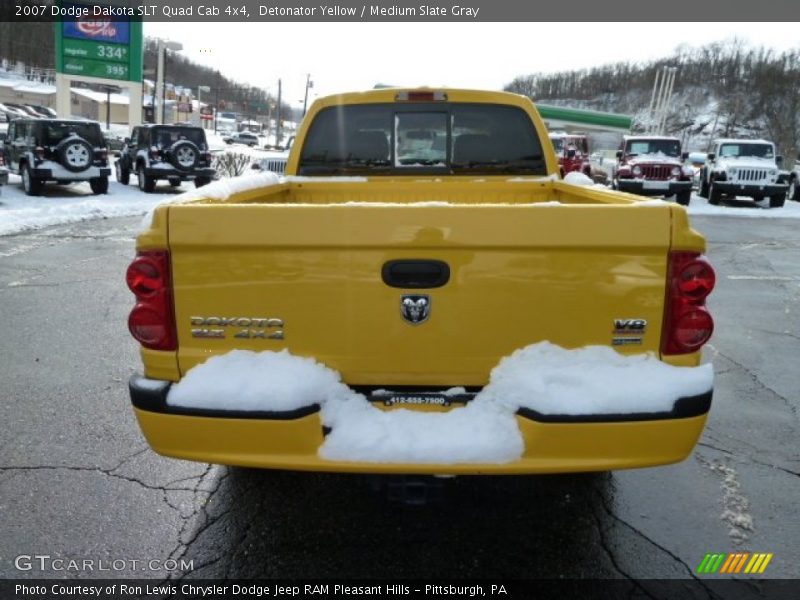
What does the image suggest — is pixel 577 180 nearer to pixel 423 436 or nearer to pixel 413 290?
pixel 413 290

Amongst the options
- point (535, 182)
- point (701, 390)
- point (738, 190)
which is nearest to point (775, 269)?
point (535, 182)

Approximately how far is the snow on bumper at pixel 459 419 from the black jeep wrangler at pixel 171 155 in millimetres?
17499

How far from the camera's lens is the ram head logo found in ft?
7.79

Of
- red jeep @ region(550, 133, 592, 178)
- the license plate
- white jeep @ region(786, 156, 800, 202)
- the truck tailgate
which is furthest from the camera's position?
white jeep @ region(786, 156, 800, 202)

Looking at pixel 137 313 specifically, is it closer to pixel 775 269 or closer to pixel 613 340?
pixel 613 340

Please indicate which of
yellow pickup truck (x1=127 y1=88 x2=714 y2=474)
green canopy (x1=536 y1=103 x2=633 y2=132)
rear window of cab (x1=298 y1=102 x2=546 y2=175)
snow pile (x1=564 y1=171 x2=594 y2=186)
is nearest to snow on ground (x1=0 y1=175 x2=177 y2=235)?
rear window of cab (x1=298 y1=102 x2=546 y2=175)

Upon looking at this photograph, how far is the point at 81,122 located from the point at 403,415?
1766 cm

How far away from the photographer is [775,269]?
10.5 metres

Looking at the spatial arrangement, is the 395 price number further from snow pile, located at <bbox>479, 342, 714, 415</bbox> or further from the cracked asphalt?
snow pile, located at <bbox>479, 342, 714, 415</bbox>

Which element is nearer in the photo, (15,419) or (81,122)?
(15,419)

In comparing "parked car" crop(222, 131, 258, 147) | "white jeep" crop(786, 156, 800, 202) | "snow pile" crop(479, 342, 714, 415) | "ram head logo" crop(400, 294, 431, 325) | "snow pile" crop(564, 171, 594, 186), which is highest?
"parked car" crop(222, 131, 258, 147)

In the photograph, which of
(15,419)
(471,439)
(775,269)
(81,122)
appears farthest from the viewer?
(81,122)
